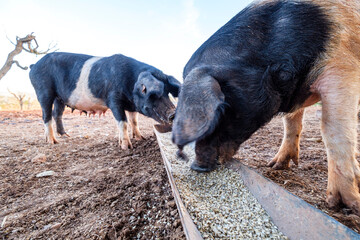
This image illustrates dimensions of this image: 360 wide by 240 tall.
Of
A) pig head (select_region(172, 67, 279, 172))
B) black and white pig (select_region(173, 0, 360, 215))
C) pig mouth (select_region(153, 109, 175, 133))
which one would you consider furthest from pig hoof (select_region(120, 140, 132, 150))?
black and white pig (select_region(173, 0, 360, 215))

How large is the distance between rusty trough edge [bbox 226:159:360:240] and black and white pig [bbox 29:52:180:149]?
1755mm

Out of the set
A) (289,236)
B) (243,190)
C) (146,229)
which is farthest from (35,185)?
(289,236)

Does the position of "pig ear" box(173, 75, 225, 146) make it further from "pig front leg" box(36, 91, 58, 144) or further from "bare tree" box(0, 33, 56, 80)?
"bare tree" box(0, 33, 56, 80)

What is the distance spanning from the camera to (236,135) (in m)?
1.65

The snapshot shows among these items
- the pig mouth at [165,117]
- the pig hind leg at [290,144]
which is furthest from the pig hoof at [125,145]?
the pig hind leg at [290,144]

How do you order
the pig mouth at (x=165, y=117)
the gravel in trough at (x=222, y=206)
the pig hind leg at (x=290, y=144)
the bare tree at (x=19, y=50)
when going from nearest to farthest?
the gravel in trough at (x=222, y=206) → the pig hind leg at (x=290, y=144) → the pig mouth at (x=165, y=117) → the bare tree at (x=19, y=50)

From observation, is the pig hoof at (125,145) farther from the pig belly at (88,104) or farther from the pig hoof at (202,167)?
the pig hoof at (202,167)

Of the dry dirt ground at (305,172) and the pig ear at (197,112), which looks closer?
the pig ear at (197,112)

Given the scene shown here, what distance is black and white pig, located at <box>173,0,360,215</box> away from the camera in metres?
1.43

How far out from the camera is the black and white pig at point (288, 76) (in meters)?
1.43

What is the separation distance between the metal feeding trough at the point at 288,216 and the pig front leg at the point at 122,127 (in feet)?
7.89

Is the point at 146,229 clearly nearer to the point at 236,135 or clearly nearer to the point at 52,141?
the point at 236,135

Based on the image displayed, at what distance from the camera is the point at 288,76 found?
1.55 m

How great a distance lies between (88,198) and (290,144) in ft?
7.34
